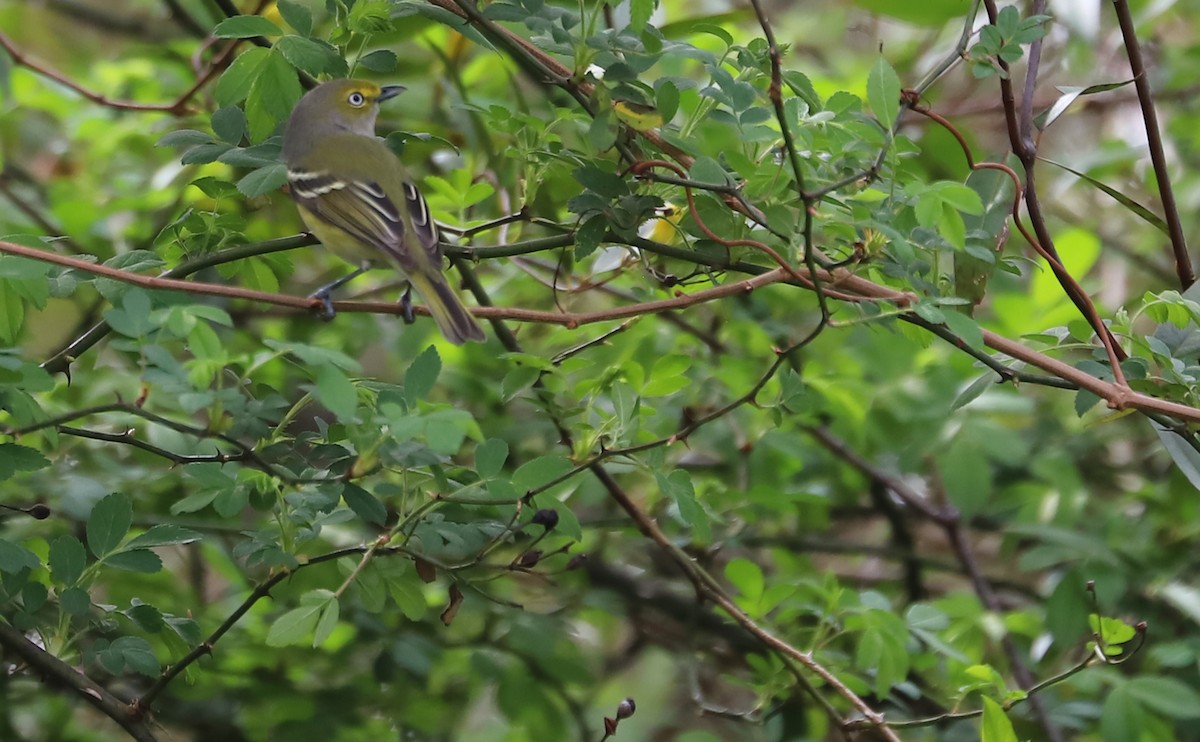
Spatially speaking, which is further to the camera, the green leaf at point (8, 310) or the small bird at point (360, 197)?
the small bird at point (360, 197)

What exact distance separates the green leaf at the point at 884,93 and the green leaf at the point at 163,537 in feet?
3.57

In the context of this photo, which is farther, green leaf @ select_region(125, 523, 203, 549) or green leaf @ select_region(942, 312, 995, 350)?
green leaf @ select_region(125, 523, 203, 549)

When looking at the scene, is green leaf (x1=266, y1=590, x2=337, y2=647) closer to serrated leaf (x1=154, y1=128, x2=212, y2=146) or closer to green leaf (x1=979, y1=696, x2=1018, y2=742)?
serrated leaf (x1=154, y1=128, x2=212, y2=146)

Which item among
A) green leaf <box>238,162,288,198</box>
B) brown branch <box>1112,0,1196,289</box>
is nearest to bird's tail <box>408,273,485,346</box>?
green leaf <box>238,162,288,198</box>

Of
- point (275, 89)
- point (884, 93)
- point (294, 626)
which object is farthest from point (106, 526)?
point (884, 93)

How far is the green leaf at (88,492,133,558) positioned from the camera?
1658 mm

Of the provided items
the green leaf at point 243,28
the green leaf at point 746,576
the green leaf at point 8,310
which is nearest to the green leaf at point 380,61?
the green leaf at point 243,28

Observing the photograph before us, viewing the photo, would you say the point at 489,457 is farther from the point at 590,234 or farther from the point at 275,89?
the point at 275,89

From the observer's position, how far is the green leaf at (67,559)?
63.9 inches

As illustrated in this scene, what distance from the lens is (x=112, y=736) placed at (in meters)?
2.92

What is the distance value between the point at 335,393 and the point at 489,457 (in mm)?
314

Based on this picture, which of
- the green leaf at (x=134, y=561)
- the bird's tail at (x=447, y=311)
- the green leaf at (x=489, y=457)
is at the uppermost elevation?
the green leaf at (x=489, y=457)

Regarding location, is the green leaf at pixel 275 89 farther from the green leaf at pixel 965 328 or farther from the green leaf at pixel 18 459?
the green leaf at pixel 965 328

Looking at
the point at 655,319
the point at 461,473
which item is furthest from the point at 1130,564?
the point at 461,473
